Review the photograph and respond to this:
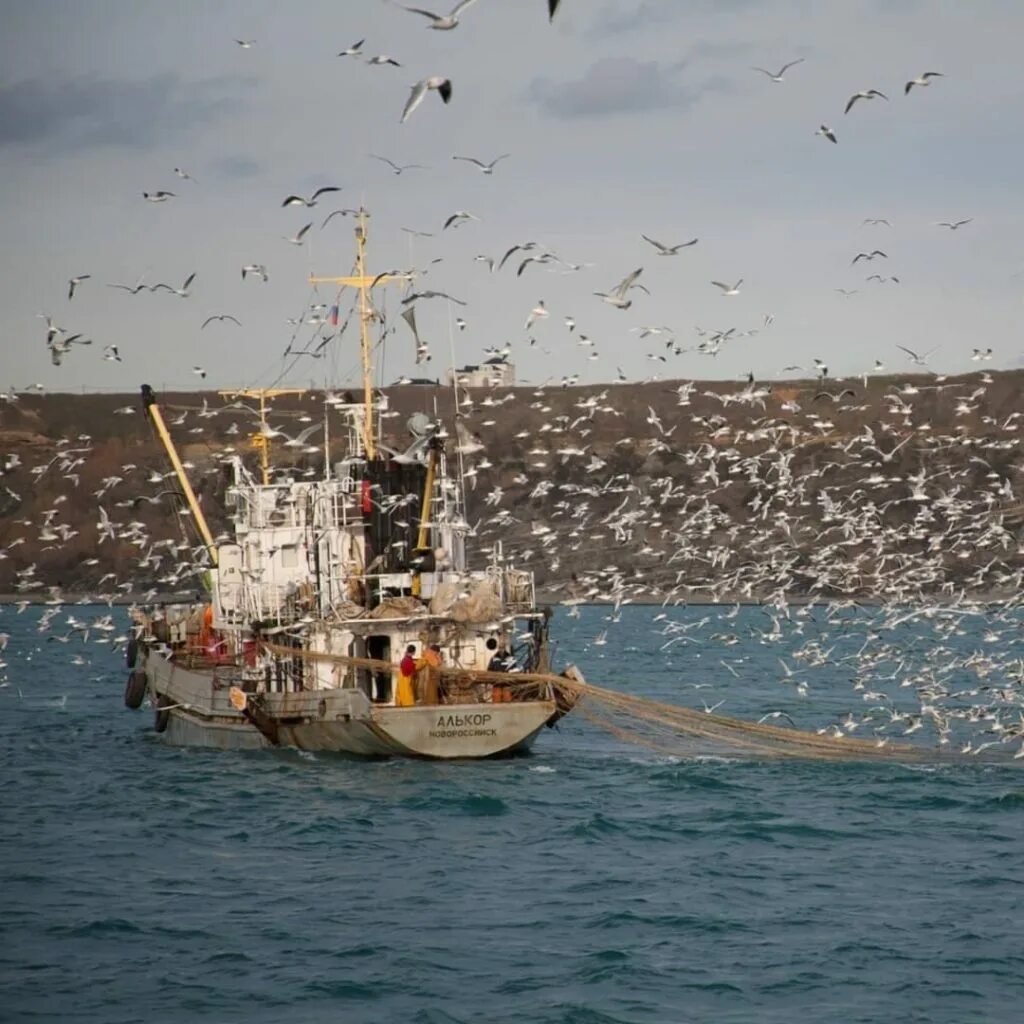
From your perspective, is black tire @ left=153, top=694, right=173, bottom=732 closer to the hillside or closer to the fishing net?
the fishing net

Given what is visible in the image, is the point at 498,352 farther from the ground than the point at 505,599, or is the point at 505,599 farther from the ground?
the point at 498,352

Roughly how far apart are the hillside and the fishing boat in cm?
8822

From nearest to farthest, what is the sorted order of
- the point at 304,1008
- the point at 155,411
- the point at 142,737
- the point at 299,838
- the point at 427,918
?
1. the point at 304,1008
2. the point at 427,918
3. the point at 299,838
4. the point at 142,737
5. the point at 155,411

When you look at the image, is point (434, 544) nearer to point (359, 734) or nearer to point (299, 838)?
point (359, 734)

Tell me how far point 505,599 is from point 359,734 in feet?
15.7

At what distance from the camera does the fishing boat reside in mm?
39688

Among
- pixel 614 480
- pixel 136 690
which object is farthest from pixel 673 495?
pixel 136 690

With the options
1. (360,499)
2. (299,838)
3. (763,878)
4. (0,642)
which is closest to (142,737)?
(0,642)

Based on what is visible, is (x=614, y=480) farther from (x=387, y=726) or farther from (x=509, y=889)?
(x=509, y=889)

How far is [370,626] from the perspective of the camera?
40750 millimetres

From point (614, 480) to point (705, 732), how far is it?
10307 centimetres

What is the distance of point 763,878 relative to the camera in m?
31.0

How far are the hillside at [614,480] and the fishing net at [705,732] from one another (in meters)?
90.1

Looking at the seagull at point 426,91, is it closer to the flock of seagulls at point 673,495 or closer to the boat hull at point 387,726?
the boat hull at point 387,726
